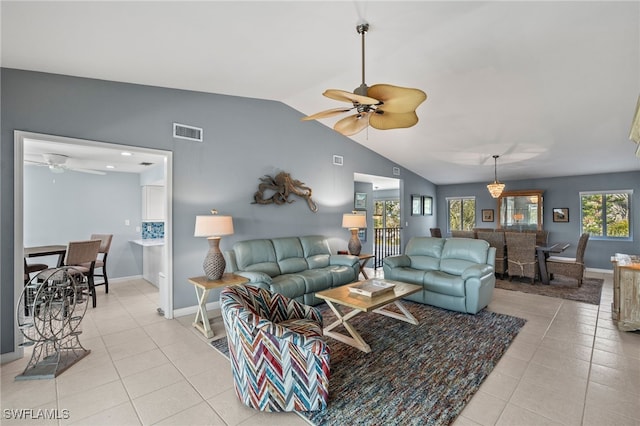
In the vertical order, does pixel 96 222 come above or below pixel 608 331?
above

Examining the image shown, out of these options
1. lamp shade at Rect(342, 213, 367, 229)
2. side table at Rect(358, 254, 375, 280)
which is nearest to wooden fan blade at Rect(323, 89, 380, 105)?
lamp shade at Rect(342, 213, 367, 229)

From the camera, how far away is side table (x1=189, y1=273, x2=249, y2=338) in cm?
328

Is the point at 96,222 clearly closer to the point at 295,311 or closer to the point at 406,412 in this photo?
the point at 295,311

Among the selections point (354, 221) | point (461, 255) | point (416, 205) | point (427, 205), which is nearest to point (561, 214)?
point (427, 205)

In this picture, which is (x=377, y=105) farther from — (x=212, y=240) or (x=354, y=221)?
(x=354, y=221)

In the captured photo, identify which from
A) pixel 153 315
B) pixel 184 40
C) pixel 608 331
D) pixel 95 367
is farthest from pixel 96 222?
pixel 608 331

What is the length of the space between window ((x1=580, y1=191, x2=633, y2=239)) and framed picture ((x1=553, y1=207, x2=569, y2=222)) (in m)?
0.29

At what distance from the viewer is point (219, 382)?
236 cm

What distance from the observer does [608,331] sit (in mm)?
3305

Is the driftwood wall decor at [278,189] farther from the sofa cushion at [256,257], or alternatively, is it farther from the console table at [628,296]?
the console table at [628,296]

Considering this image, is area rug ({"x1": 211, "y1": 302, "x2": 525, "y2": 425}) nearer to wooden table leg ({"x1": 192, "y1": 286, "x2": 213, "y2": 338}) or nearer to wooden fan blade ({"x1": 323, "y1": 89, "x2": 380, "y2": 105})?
wooden table leg ({"x1": 192, "y1": 286, "x2": 213, "y2": 338})

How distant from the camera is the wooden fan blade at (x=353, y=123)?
2.59 m

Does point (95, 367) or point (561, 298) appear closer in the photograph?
point (95, 367)

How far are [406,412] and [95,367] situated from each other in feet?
9.07
